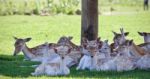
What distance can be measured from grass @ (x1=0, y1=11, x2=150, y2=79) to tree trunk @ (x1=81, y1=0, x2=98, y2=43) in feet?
5.27

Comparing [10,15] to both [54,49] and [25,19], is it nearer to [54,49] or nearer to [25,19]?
[25,19]

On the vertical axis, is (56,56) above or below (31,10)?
above

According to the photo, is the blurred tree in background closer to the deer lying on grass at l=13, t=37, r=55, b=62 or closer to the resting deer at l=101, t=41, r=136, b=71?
the deer lying on grass at l=13, t=37, r=55, b=62

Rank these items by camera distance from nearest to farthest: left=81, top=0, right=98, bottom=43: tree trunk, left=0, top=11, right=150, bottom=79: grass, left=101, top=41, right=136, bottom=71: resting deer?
left=0, top=11, right=150, bottom=79: grass → left=101, top=41, right=136, bottom=71: resting deer → left=81, top=0, right=98, bottom=43: tree trunk

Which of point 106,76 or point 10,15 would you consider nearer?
point 106,76

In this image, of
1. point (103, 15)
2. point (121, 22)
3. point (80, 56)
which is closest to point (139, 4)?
point (103, 15)

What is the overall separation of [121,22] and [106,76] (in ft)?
47.6

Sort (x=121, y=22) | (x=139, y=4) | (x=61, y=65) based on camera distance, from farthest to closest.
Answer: (x=139, y=4) < (x=121, y=22) < (x=61, y=65)

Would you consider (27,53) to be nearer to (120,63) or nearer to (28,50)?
(28,50)

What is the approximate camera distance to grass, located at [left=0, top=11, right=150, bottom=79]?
10477 millimetres

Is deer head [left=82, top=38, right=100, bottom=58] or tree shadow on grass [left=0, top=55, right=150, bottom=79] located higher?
deer head [left=82, top=38, right=100, bottom=58]

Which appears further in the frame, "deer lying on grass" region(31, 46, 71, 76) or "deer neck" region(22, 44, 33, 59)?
"deer neck" region(22, 44, 33, 59)

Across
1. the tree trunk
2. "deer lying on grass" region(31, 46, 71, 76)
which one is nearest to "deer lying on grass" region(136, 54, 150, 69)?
"deer lying on grass" region(31, 46, 71, 76)

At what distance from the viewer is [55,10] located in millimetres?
27578
